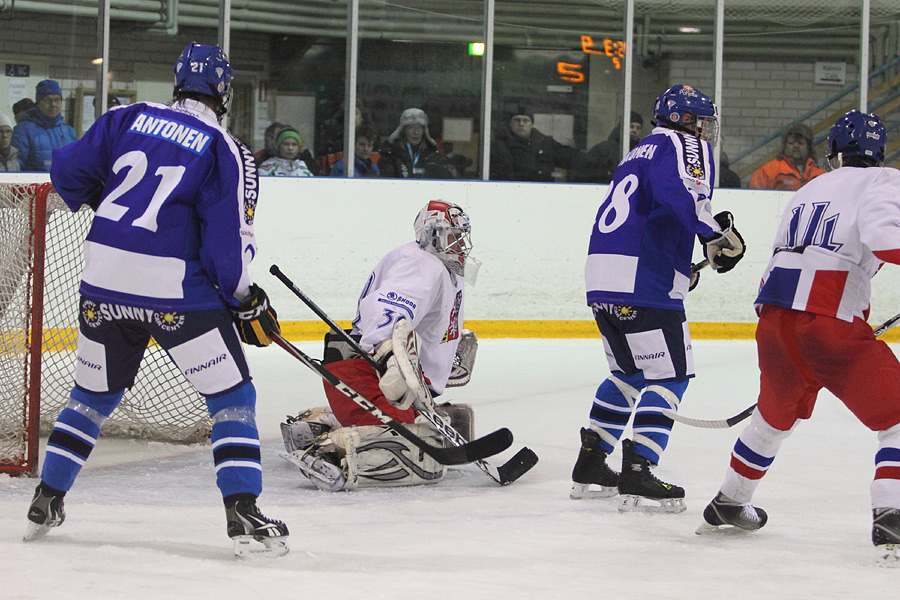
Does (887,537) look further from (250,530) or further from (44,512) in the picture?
(44,512)

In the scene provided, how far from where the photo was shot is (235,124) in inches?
281

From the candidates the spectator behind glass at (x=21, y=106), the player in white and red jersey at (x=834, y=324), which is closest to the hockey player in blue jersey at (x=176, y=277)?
the player in white and red jersey at (x=834, y=324)

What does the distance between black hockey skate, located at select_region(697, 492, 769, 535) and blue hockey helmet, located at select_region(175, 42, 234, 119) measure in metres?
1.50

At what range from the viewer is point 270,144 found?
23.1 feet

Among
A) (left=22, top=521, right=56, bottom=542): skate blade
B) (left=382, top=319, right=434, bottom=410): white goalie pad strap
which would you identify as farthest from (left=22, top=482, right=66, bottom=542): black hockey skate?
(left=382, top=319, right=434, bottom=410): white goalie pad strap

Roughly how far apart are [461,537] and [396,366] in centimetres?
49

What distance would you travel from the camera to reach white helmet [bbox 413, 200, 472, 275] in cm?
341

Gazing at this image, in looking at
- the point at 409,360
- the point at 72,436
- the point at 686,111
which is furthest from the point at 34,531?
the point at 686,111

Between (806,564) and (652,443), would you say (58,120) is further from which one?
(806,564)

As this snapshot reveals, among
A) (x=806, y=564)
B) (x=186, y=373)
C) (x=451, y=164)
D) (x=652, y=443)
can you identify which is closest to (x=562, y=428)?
(x=652, y=443)

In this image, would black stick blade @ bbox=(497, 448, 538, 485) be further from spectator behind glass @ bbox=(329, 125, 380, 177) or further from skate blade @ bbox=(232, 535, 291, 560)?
spectator behind glass @ bbox=(329, 125, 380, 177)

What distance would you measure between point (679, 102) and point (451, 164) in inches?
167

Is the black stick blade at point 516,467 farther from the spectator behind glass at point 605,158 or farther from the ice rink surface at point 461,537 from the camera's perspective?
the spectator behind glass at point 605,158

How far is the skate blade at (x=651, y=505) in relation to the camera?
303cm
